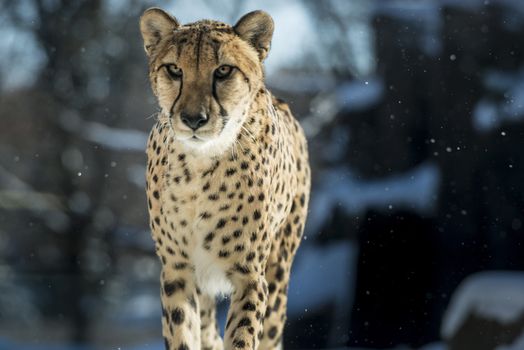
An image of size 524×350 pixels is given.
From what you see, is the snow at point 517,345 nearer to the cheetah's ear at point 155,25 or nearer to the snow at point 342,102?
the cheetah's ear at point 155,25

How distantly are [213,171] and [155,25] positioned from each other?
380mm

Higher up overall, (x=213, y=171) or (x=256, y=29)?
(x=256, y=29)

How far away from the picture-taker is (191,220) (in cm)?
217

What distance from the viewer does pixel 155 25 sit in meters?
2.08

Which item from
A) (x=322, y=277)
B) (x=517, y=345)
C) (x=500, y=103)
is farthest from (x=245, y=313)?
(x=322, y=277)

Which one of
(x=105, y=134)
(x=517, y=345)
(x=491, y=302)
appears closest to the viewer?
(x=517, y=345)

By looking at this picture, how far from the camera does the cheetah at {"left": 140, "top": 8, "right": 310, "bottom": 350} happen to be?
2.00 m

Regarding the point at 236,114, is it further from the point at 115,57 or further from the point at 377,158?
the point at 115,57

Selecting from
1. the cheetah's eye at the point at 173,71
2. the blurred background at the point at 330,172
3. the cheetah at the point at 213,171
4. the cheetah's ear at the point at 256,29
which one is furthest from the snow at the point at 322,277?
the cheetah's eye at the point at 173,71

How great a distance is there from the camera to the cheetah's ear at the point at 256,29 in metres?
2.09

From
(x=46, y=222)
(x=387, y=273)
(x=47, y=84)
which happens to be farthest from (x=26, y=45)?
(x=387, y=273)

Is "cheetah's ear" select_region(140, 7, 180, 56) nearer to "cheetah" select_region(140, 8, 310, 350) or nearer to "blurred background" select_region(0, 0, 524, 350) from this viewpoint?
"cheetah" select_region(140, 8, 310, 350)

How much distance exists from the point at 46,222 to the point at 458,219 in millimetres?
3599

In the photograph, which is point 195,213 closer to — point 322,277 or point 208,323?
point 208,323
